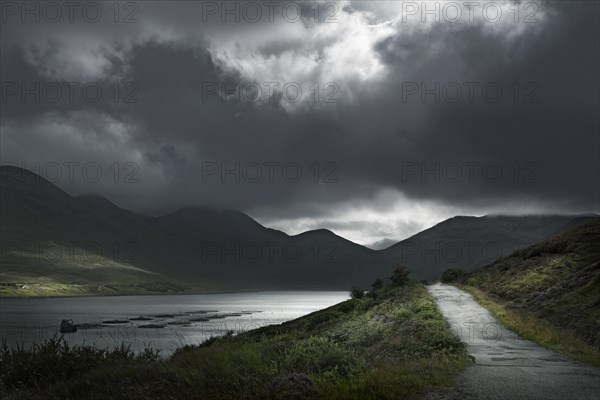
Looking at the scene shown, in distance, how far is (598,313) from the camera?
2589 centimetres

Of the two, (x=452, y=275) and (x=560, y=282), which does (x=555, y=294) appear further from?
(x=452, y=275)

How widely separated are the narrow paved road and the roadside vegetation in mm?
1181

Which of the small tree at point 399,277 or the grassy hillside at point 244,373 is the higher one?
the small tree at point 399,277

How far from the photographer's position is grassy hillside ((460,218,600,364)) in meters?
23.2

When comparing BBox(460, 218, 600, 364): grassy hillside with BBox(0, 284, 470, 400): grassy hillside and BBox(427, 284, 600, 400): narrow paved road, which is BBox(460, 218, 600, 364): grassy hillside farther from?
BBox(0, 284, 470, 400): grassy hillside

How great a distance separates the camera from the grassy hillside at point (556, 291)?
23.2m

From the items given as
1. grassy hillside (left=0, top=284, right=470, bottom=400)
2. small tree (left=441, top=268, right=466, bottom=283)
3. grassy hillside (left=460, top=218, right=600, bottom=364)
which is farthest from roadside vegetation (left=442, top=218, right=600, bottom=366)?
small tree (left=441, top=268, right=466, bottom=283)

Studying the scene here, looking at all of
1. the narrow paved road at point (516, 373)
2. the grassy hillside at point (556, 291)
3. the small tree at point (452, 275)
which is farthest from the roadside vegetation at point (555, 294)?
the small tree at point (452, 275)

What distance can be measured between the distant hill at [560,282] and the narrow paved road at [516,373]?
14.2 ft

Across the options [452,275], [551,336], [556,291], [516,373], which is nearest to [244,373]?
[516,373]

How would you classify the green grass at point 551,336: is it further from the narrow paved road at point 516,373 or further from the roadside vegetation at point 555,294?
the narrow paved road at point 516,373

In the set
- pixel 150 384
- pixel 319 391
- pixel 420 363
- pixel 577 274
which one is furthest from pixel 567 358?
pixel 577 274

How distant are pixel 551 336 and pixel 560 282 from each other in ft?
55.6

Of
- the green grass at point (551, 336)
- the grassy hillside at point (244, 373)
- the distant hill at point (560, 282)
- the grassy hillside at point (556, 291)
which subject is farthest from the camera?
the distant hill at point (560, 282)
